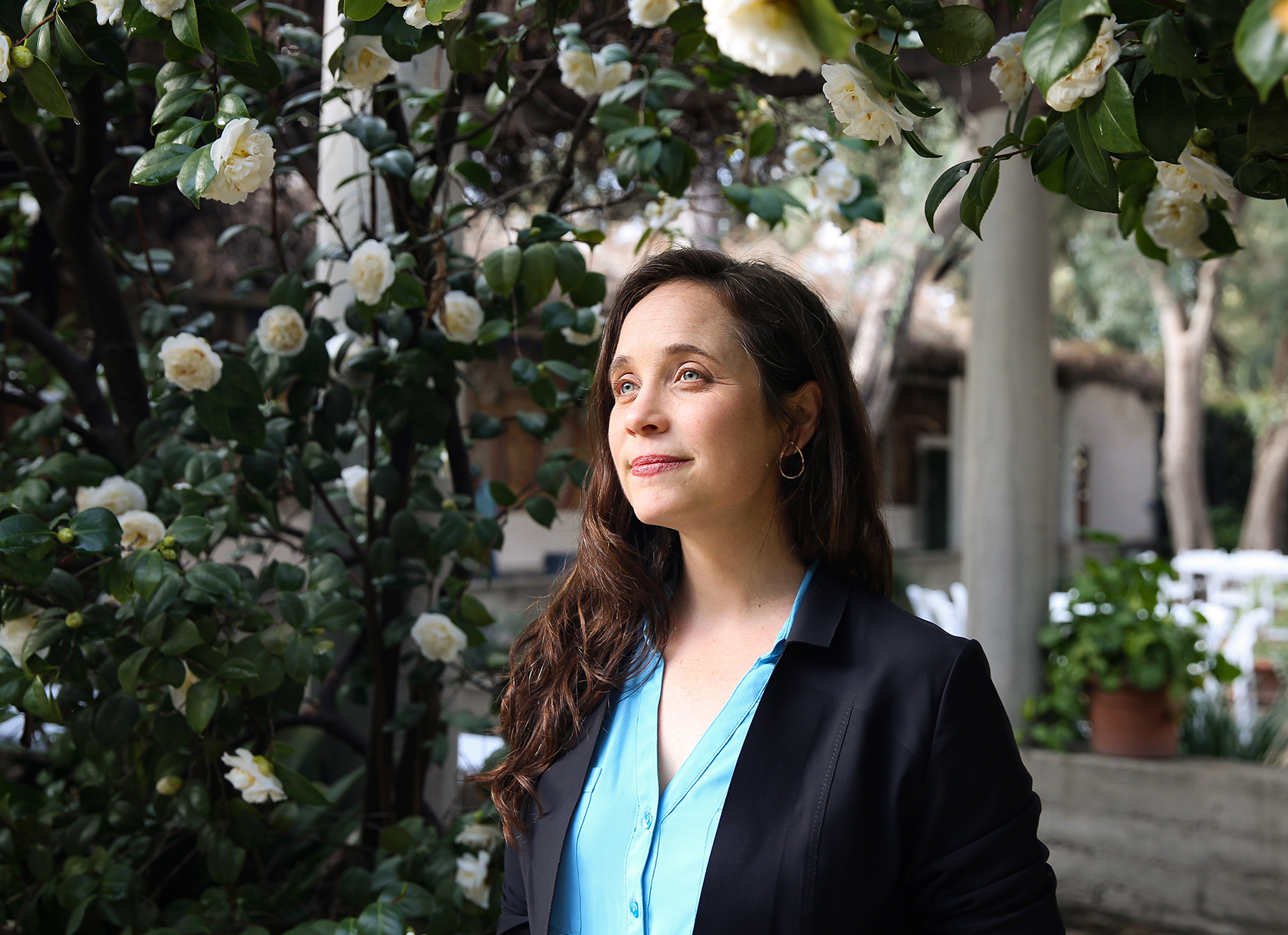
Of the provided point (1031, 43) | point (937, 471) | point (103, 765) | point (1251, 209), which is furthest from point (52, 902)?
point (1251, 209)

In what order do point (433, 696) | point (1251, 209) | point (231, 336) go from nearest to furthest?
point (433, 696) < point (231, 336) < point (1251, 209)

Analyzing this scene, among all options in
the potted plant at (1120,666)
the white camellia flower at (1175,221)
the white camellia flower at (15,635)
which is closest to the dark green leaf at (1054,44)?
the white camellia flower at (1175,221)

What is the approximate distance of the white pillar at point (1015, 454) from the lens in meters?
3.93

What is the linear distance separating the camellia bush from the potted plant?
7.64ft

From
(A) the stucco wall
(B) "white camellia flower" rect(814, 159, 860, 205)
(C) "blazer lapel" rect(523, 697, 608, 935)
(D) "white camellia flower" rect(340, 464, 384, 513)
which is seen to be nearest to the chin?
(C) "blazer lapel" rect(523, 697, 608, 935)

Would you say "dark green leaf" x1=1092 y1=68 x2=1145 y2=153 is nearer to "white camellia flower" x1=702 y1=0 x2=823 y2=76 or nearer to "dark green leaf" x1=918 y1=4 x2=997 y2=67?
"dark green leaf" x1=918 y1=4 x2=997 y2=67

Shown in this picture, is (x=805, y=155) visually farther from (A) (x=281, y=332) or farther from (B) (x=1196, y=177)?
(B) (x=1196, y=177)

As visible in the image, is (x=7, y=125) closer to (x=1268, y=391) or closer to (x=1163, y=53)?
(x=1163, y=53)

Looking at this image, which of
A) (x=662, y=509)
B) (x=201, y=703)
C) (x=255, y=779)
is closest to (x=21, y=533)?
(x=201, y=703)

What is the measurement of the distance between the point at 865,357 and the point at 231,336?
3495 millimetres

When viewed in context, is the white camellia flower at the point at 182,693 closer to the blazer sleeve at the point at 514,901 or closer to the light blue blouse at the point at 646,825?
the blazer sleeve at the point at 514,901

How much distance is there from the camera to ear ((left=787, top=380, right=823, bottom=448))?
1.34 meters

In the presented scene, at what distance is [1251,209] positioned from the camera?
11.7 meters

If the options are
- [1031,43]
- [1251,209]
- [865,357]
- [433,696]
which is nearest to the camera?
[1031,43]
